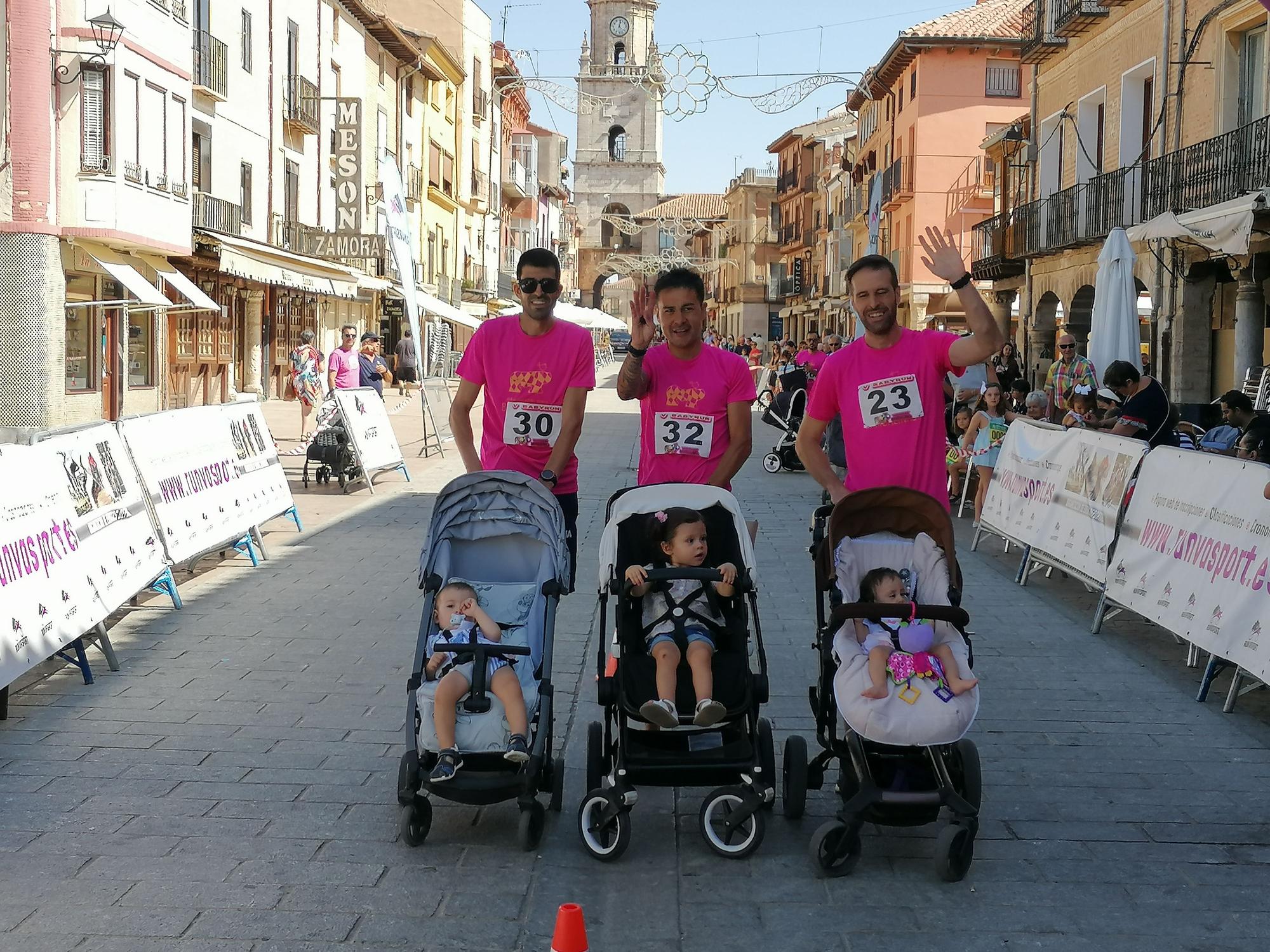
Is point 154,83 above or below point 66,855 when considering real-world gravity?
above

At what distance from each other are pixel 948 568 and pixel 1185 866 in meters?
1.25

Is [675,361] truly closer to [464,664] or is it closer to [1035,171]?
[464,664]

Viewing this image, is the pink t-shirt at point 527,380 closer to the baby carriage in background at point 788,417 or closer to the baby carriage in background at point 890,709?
the baby carriage in background at point 890,709

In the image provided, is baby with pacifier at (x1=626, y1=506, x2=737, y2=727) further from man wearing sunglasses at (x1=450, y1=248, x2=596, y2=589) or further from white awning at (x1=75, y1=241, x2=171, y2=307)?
white awning at (x1=75, y1=241, x2=171, y2=307)

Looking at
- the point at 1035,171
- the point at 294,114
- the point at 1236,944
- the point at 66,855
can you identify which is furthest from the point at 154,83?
the point at 1236,944

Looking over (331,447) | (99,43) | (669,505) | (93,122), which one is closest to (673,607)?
(669,505)

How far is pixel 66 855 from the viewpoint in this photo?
4602mm

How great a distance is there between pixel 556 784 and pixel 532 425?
5.27 ft

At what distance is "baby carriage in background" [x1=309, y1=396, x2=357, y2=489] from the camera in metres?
15.4

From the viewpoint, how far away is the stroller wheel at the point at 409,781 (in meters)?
4.64

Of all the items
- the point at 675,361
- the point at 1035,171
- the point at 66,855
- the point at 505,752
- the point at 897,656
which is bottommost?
the point at 66,855

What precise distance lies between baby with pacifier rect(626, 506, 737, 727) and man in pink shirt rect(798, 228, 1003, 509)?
20.6 inches

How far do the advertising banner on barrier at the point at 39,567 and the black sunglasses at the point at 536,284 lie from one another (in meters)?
2.65

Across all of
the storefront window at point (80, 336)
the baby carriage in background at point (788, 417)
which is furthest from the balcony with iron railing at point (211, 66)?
the baby carriage in background at point (788, 417)
